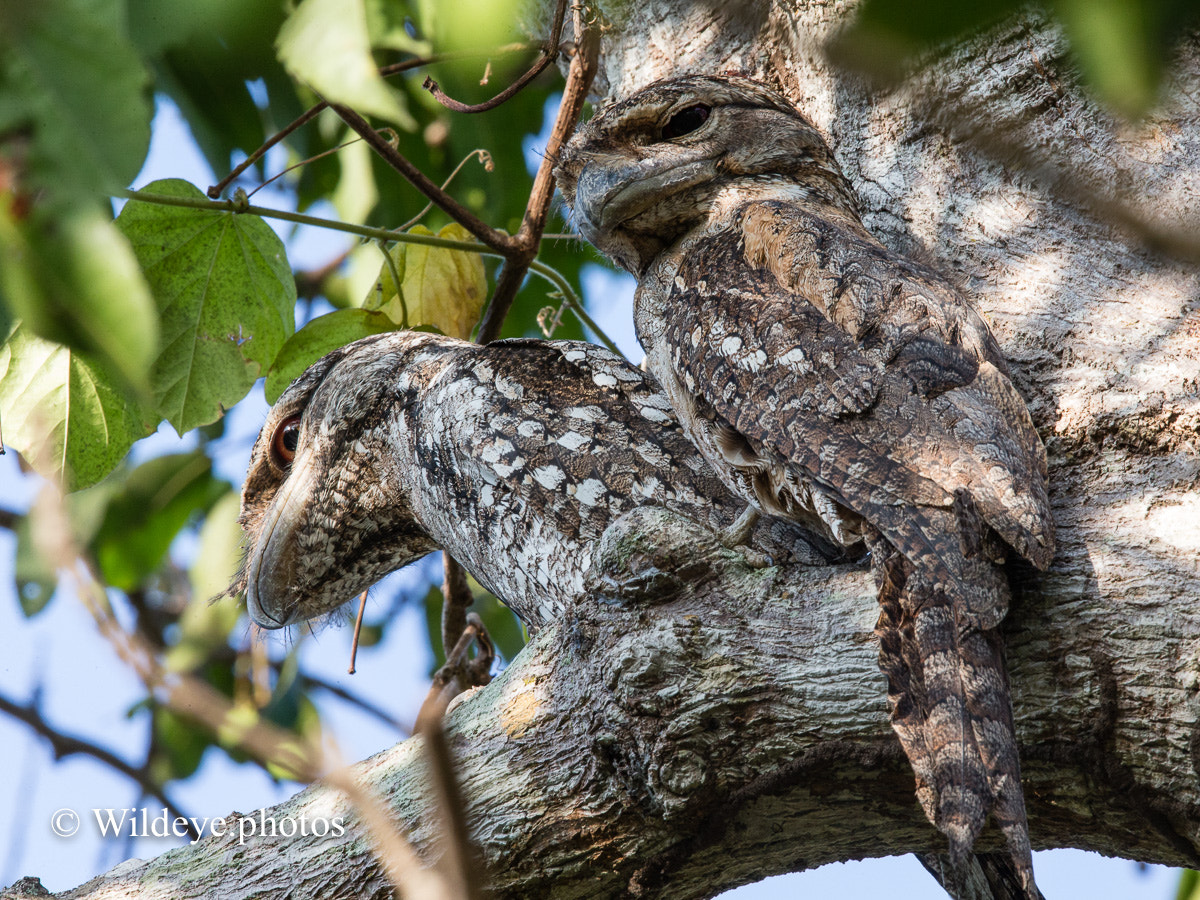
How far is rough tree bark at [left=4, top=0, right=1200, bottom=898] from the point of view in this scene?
138 centimetres

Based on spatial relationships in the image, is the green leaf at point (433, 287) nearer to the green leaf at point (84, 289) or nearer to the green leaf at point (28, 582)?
the green leaf at point (28, 582)

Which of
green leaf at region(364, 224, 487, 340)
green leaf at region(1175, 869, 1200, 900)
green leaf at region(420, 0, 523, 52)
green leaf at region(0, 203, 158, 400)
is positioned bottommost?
green leaf at region(1175, 869, 1200, 900)

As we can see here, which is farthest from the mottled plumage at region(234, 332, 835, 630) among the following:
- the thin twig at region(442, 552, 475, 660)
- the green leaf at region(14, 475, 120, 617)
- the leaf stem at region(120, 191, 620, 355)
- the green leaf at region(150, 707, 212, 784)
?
the green leaf at region(150, 707, 212, 784)

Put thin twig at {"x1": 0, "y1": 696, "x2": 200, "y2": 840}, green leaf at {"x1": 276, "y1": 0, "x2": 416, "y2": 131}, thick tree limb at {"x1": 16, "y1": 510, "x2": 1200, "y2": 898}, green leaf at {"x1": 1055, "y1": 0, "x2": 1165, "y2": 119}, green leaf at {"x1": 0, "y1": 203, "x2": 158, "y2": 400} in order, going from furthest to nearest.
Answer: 1. thin twig at {"x1": 0, "y1": 696, "x2": 200, "y2": 840}
2. thick tree limb at {"x1": 16, "y1": 510, "x2": 1200, "y2": 898}
3. green leaf at {"x1": 276, "y1": 0, "x2": 416, "y2": 131}
4. green leaf at {"x1": 0, "y1": 203, "x2": 158, "y2": 400}
5. green leaf at {"x1": 1055, "y1": 0, "x2": 1165, "y2": 119}

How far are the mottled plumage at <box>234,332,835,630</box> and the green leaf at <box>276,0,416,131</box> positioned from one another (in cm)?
112

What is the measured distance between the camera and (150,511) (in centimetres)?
387

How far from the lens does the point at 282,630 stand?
2.80 meters

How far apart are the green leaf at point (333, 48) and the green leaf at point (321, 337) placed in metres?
1.85

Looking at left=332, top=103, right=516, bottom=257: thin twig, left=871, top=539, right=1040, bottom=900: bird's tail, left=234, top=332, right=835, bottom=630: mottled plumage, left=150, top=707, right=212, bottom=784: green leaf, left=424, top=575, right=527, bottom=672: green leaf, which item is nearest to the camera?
left=871, top=539, right=1040, bottom=900: bird's tail

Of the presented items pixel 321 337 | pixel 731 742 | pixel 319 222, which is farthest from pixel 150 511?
pixel 731 742

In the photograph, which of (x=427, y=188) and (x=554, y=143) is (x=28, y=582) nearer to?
(x=427, y=188)

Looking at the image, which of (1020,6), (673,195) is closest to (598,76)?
(673,195)

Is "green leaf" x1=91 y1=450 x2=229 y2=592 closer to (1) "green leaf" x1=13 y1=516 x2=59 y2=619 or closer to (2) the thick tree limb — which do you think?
(1) "green leaf" x1=13 y1=516 x2=59 y2=619

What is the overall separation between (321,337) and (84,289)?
233 centimetres
